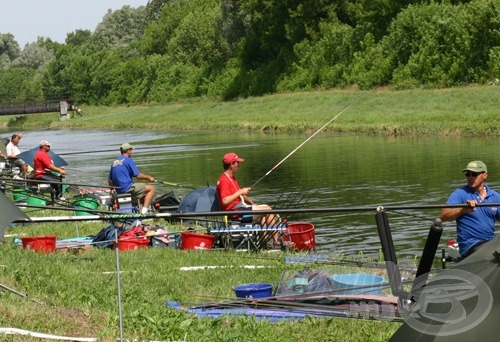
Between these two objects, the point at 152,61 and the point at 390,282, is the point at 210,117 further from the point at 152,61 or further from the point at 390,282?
the point at 390,282

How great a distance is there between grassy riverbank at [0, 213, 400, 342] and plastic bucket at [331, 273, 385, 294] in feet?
1.23

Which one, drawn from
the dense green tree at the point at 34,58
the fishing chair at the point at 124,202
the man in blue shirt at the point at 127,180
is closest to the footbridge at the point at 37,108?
the dense green tree at the point at 34,58

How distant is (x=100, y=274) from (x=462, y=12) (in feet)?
141

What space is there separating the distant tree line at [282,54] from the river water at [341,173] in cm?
963

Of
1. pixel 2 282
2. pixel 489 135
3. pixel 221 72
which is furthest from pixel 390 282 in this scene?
pixel 221 72

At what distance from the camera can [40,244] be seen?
44.8 feet

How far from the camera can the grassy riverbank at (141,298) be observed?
28.0ft

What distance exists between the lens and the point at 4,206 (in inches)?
364

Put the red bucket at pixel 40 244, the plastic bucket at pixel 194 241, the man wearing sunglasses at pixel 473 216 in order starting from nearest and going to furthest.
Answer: the man wearing sunglasses at pixel 473 216, the red bucket at pixel 40 244, the plastic bucket at pixel 194 241

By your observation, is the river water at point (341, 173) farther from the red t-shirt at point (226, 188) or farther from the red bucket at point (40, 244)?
the red bucket at point (40, 244)

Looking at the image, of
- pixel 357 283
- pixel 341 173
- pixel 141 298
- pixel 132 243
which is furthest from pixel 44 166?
pixel 357 283

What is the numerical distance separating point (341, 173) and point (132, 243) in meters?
16.3

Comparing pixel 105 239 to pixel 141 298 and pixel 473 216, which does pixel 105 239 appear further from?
pixel 473 216

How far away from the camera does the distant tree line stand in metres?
51.8
